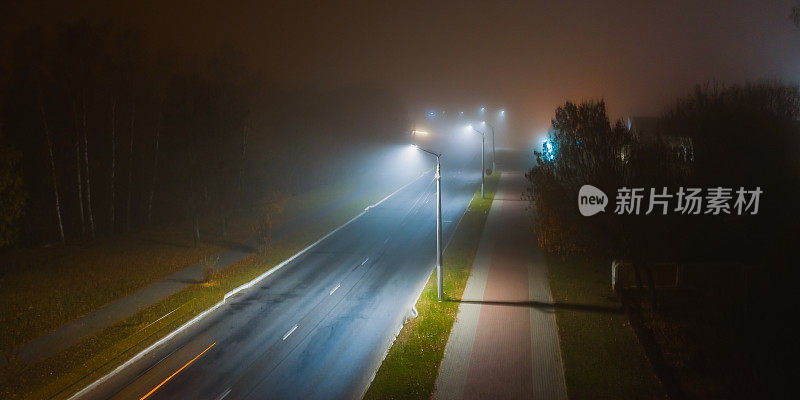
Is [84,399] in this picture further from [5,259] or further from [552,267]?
[5,259]

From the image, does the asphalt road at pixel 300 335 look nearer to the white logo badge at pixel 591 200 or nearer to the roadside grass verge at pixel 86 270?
the roadside grass verge at pixel 86 270

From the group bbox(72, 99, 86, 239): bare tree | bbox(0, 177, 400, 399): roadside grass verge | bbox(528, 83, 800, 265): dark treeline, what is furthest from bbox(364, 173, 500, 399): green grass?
bbox(72, 99, 86, 239): bare tree

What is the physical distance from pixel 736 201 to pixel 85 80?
31414 millimetres

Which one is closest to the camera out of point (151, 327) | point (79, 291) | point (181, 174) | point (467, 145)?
point (151, 327)

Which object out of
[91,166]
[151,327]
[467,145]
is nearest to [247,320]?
[151,327]

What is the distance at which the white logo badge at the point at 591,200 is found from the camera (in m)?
15.5

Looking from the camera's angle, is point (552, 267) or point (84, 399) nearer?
point (84, 399)

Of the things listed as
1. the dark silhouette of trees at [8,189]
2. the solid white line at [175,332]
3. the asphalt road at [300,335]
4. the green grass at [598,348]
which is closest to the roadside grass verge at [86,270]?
the dark silhouette of trees at [8,189]

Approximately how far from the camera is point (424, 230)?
31047mm

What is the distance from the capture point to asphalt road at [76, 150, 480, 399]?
1231cm

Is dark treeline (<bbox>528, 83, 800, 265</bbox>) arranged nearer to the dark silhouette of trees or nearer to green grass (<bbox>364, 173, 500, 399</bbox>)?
green grass (<bbox>364, 173, 500, 399</bbox>)

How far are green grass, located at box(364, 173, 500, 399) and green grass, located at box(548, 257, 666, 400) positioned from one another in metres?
3.47

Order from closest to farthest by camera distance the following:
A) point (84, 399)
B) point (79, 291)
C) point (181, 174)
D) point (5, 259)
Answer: point (84, 399) → point (79, 291) → point (5, 259) → point (181, 174)

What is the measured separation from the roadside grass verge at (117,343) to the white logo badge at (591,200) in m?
13.9
